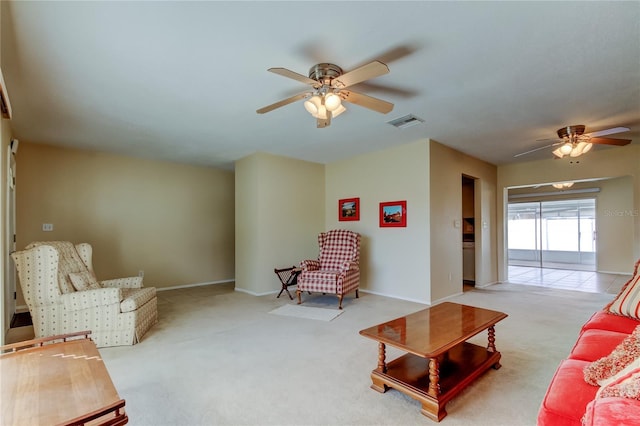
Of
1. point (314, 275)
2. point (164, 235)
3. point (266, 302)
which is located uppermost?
point (164, 235)

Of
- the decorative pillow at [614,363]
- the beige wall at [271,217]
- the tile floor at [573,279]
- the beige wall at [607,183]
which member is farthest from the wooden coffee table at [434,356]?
the tile floor at [573,279]

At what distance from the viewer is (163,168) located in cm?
602

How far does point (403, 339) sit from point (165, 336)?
2.62 metres

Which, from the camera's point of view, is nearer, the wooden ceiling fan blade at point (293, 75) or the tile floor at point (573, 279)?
the wooden ceiling fan blade at point (293, 75)

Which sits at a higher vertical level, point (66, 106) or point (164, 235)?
point (66, 106)

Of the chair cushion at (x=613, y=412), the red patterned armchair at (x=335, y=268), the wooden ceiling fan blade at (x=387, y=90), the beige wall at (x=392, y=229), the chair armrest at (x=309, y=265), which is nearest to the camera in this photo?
the chair cushion at (x=613, y=412)

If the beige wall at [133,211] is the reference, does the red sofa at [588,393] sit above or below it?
below

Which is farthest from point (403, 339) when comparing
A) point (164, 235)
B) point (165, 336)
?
point (164, 235)

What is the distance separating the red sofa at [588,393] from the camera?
2.72 feet

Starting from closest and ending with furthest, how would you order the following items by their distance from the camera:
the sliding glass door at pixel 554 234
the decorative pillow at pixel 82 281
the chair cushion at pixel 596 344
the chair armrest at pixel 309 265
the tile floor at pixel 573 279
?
1. the chair cushion at pixel 596 344
2. the decorative pillow at pixel 82 281
3. the chair armrest at pixel 309 265
4. the tile floor at pixel 573 279
5. the sliding glass door at pixel 554 234

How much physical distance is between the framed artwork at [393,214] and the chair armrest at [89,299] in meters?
4.01

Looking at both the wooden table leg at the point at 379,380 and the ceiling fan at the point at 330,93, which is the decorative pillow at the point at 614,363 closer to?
the wooden table leg at the point at 379,380

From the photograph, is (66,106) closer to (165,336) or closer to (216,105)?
(216,105)

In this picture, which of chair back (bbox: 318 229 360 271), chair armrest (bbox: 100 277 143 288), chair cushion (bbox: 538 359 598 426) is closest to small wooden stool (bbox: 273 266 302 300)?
chair back (bbox: 318 229 360 271)
